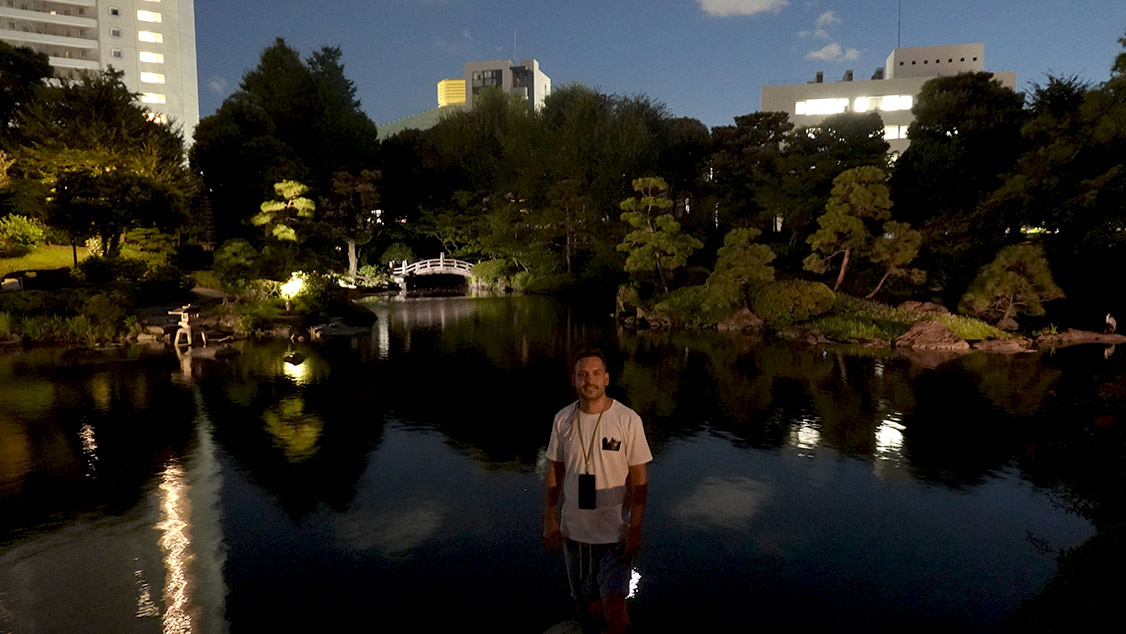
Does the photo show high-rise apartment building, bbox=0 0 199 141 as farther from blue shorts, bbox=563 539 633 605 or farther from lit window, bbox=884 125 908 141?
blue shorts, bbox=563 539 633 605

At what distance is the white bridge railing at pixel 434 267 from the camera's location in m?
42.1

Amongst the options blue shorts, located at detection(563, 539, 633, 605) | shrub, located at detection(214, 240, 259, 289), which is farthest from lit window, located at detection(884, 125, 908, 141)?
blue shorts, located at detection(563, 539, 633, 605)

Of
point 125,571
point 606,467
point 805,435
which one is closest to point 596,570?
point 606,467

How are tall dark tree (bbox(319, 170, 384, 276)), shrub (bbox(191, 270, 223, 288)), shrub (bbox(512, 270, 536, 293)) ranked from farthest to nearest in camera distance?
shrub (bbox(512, 270, 536, 293))
tall dark tree (bbox(319, 170, 384, 276))
shrub (bbox(191, 270, 223, 288))

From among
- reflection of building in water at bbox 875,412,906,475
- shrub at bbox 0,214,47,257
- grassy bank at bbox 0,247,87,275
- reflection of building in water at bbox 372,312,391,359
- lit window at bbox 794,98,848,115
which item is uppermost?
lit window at bbox 794,98,848,115

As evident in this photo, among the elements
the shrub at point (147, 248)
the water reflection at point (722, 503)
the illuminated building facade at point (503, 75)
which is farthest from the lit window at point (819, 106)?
the water reflection at point (722, 503)

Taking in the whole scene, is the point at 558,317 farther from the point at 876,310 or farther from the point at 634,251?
the point at 876,310

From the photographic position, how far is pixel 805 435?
9.71 m

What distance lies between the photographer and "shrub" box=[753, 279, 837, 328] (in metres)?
20.4

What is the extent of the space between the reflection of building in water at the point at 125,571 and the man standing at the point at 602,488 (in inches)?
115

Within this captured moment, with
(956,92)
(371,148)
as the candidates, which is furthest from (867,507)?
(371,148)

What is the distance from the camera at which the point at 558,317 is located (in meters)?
26.1

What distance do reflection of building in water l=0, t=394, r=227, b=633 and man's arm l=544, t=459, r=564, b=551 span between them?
2738 mm

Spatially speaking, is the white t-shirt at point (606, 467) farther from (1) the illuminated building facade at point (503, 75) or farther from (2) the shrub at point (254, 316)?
(1) the illuminated building facade at point (503, 75)
